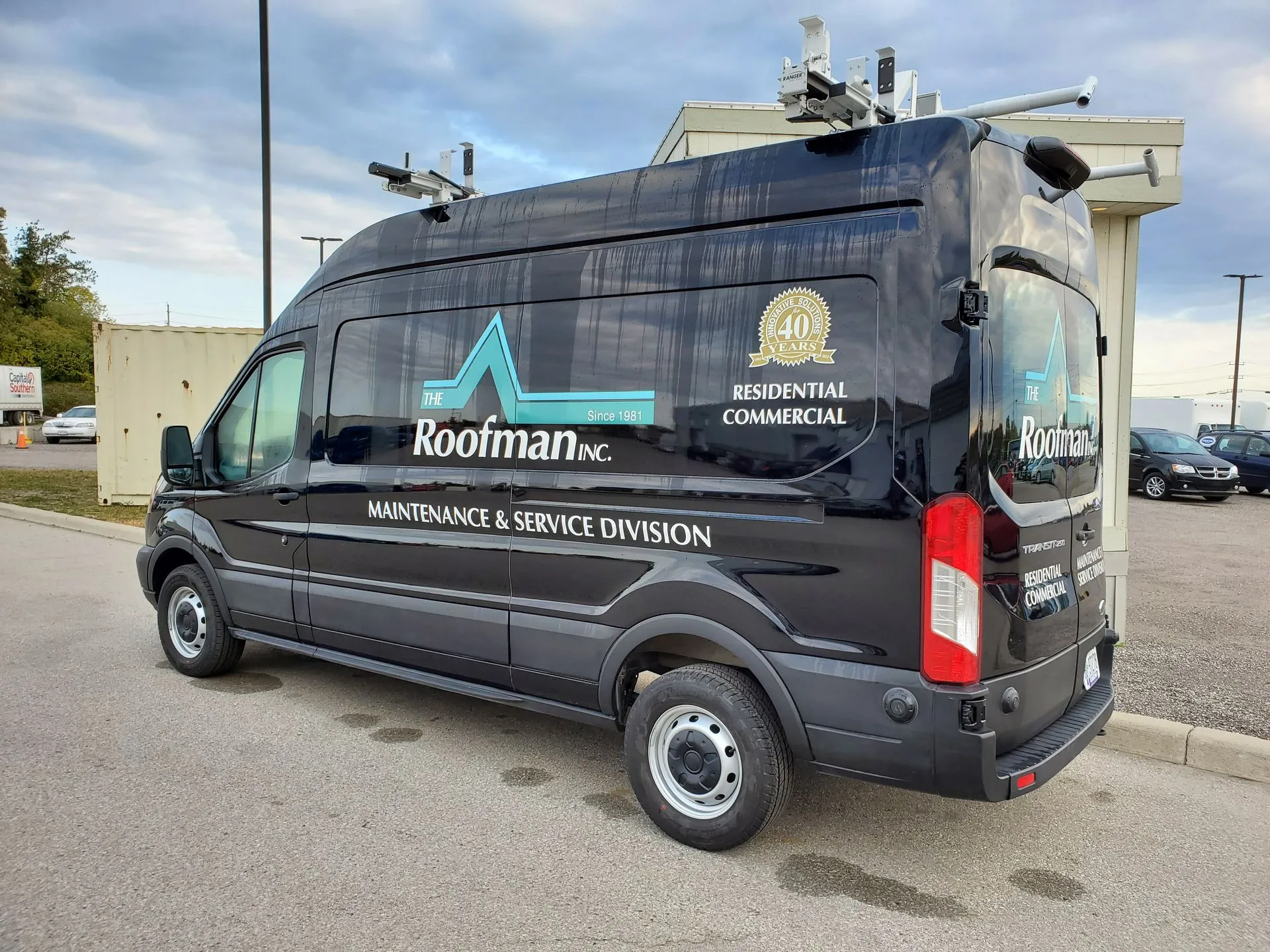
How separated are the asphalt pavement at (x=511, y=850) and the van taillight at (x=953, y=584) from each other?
875 millimetres

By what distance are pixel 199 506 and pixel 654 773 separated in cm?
350

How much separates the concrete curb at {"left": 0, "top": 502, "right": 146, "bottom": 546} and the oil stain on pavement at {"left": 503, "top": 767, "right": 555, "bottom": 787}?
8.58 meters

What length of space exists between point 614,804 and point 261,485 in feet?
8.98

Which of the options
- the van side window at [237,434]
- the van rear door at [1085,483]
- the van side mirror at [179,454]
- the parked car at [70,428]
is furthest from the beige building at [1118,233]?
the parked car at [70,428]

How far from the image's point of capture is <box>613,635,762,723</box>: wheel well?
364 centimetres

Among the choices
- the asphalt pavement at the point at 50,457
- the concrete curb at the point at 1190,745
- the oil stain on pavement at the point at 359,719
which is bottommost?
the oil stain on pavement at the point at 359,719

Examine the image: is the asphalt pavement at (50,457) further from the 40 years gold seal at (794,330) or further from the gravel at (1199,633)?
the 40 years gold seal at (794,330)

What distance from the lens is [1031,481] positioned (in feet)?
10.8

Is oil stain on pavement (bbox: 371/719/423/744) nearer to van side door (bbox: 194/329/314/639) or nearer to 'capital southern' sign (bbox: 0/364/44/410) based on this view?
van side door (bbox: 194/329/314/639)

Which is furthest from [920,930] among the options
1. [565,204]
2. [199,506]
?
[199,506]

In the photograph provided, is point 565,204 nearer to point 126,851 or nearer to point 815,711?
point 815,711

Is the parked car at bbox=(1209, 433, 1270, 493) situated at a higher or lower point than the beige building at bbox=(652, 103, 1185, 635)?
lower

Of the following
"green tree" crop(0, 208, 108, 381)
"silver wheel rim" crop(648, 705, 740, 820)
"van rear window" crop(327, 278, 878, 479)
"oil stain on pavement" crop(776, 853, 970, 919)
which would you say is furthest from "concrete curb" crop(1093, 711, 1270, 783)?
"green tree" crop(0, 208, 108, 381)

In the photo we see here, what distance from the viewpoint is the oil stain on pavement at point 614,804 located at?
388 cm
